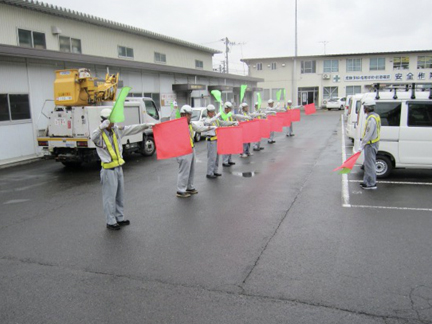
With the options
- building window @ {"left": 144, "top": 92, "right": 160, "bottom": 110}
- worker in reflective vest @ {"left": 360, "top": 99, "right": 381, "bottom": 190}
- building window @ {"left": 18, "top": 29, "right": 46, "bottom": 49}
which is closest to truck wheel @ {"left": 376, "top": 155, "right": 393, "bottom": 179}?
worker in reflective vest @ {"left": 360, "top": 99, "right": 381, "bottom": 190}

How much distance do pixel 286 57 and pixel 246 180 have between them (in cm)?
4276

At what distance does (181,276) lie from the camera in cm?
438

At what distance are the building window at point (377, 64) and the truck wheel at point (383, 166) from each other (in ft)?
135

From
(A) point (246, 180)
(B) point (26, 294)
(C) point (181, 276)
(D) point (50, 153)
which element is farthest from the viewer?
(D) point (50, 153)

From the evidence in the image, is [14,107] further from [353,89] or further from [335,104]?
[353,89]

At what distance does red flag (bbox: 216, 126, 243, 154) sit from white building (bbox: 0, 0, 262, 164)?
7.17 meters

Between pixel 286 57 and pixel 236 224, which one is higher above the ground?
pixel 286 57

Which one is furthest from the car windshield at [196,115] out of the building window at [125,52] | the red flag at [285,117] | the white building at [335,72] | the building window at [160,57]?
the white building at [335,72]

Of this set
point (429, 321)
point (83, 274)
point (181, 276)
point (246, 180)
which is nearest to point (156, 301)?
point (181, 276)

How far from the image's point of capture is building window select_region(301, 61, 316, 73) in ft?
158

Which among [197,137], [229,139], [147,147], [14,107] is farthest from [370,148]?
[14,107]

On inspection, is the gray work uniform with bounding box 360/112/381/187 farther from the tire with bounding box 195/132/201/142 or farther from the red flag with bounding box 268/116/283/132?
the tire with bounding box 195/132/201/142

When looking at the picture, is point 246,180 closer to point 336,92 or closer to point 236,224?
point 236,224

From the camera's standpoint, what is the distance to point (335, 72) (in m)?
47.2
